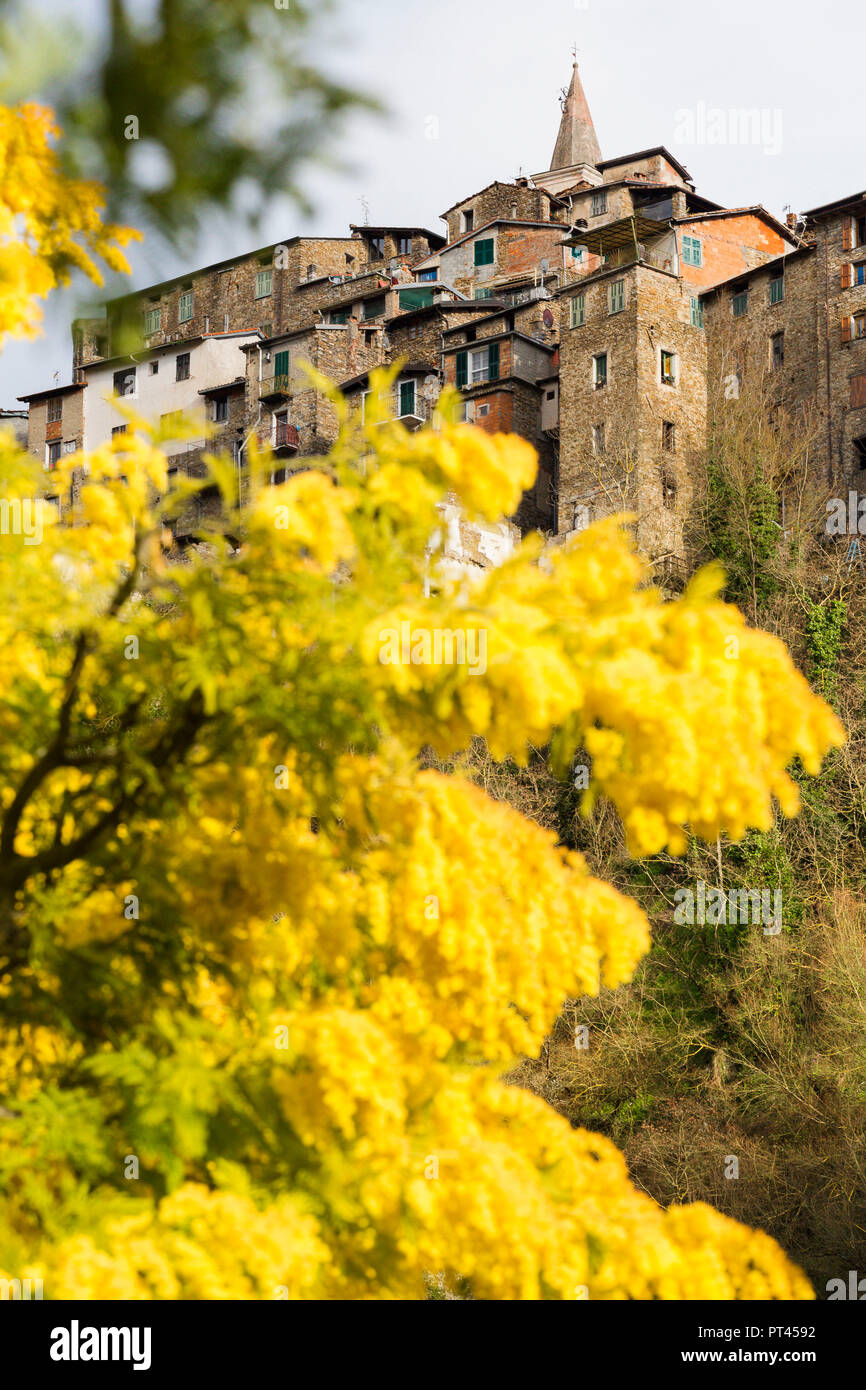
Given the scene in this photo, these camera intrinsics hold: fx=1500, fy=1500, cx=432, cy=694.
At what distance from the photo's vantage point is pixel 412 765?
182 inches

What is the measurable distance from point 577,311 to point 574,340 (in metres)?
0.98

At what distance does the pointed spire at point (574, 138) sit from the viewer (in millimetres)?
79875

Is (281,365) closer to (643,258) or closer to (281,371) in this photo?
(281,371)

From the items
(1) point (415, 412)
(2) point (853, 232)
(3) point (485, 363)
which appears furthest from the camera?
(1) point (415, 412)

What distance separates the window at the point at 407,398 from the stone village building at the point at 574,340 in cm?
11

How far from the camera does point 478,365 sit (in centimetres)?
4881

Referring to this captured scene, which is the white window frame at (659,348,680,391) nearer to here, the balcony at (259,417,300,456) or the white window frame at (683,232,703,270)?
the white window frame at (683,232,703,270)

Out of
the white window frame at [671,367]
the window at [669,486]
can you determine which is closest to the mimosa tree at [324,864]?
the window at [669,486]

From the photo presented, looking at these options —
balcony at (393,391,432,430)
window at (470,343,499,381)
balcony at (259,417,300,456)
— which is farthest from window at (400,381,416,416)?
balcony at (259,417,300,456)

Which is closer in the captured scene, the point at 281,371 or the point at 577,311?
the point at 577,311

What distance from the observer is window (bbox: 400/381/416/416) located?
52.3 metres

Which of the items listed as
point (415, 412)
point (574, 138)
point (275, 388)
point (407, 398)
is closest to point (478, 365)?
point (415, 412)
